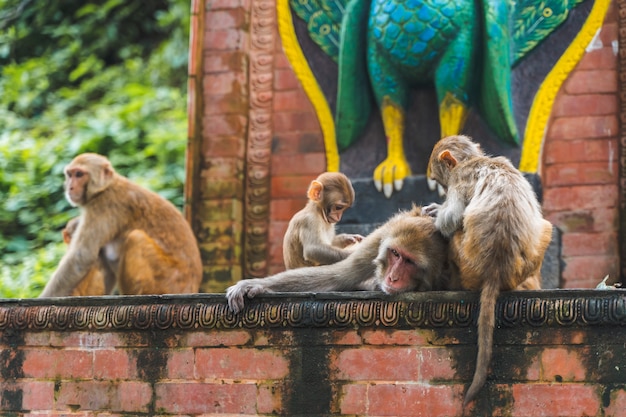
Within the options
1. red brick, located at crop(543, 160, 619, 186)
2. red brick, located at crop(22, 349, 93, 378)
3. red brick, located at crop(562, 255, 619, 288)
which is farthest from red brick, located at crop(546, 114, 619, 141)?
red brick, located at crop(22, 349, 93, 378)

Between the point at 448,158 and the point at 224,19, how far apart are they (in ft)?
13.6

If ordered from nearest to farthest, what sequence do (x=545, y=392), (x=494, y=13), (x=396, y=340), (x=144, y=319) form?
(x=545, y=392) < (x=396, y=340) < (x=144, y=319) < (x=494, y=13)

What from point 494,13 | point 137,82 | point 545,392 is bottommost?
point 545,392

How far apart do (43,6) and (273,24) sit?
30.5ft

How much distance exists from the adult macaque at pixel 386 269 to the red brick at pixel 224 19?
3984 millimetres

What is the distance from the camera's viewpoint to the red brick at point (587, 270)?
27.9 ft

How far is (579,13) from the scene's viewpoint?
29.1ft

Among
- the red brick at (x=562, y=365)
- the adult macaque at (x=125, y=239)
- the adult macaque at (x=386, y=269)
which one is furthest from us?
the adult macaque at (x=125, y=239)

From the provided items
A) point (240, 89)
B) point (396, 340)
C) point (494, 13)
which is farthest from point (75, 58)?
point (396, 340)

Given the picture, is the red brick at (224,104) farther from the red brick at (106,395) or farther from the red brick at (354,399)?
the red brick at (354,399)

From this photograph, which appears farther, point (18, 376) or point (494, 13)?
point (494, 13)

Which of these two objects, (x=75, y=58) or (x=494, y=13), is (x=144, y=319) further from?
(x=75, y=58)

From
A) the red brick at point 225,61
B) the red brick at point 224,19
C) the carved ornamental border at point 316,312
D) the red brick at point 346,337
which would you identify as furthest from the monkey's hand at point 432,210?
the red brick at point 224,19

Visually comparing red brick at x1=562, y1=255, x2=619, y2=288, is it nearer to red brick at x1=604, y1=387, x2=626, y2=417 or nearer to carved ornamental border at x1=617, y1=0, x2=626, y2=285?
carved ornamental border at x1=617, y1=0, x2=626, y2=285
